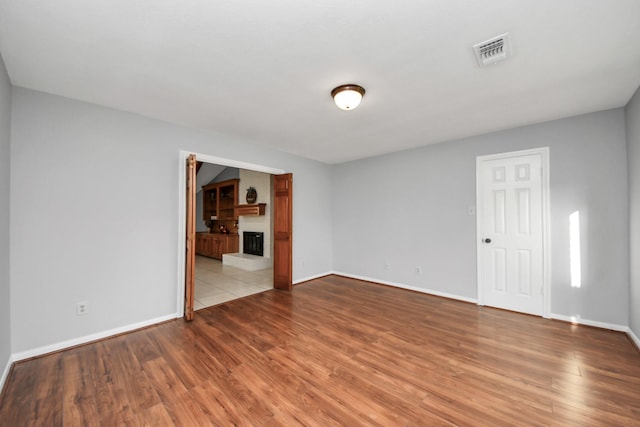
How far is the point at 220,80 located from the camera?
2293mm

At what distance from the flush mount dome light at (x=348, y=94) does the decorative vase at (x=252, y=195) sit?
487 cm

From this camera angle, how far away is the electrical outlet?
8.53ft

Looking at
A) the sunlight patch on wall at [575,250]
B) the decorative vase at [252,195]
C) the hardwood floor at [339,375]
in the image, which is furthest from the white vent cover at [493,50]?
the decorative vase at [252,195]

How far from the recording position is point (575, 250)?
3.08m

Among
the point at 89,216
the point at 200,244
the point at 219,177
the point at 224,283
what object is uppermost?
the point at 219,177

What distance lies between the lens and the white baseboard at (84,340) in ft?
→ 7.66

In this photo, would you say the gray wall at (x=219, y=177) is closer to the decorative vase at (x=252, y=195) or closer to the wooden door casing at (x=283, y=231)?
the decorative vase at (x=252, y=195)

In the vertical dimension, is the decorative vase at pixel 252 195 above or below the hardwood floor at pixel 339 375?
above

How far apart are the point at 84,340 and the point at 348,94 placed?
145 inches

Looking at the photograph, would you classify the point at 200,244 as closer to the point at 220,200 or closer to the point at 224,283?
the point at 220,200

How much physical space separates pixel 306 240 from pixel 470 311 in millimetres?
3044

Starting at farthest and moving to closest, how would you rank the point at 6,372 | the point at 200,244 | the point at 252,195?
the point at 200,244, the point at 252,195, the point at 6,372

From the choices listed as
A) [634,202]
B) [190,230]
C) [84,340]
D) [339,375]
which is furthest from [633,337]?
[84,340]

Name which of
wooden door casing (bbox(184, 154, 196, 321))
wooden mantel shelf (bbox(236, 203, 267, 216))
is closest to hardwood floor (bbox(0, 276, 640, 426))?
wooden door casing (bbox(184, 154, 196, 321))
